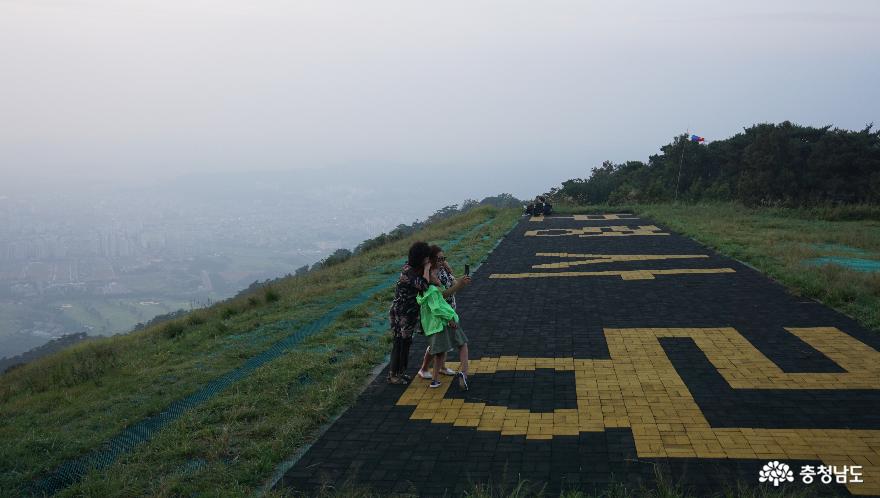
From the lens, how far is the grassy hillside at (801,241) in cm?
940

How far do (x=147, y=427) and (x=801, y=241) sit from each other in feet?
53.0

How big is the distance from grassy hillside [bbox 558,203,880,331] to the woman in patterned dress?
18.9 ft

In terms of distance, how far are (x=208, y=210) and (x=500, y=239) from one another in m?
95.0

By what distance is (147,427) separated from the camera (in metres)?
5.99

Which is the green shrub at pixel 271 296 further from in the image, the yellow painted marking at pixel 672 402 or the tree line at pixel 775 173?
the tree line at pixel 775 173

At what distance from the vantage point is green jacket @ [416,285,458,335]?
244 inches

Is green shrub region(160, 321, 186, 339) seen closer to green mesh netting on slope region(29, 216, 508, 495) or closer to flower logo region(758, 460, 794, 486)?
green mesh netting on slope region(29, 216, 508, 495)

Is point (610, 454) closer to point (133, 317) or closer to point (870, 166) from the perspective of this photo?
point (870, 166)

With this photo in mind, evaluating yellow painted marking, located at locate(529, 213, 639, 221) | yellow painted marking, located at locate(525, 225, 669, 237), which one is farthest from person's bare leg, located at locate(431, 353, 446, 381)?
yellow painted marking, located at locate(529, 213, 639, 221)

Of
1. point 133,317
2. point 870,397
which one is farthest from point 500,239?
point 133,317

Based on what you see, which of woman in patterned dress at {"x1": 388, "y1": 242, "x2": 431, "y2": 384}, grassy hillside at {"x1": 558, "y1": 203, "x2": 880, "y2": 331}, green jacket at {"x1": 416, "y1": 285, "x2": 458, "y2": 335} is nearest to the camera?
green jacket at {"x1": 416, "y1": 285, "x2": 458, "y2": 335}

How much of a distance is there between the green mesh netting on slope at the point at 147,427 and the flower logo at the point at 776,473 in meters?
4.87

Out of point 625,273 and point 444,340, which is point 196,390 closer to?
point 444,340

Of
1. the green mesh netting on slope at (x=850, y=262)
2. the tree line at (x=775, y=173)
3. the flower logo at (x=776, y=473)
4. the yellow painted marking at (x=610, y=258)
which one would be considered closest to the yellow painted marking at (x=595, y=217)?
the tree line at (x=775, y=173)
